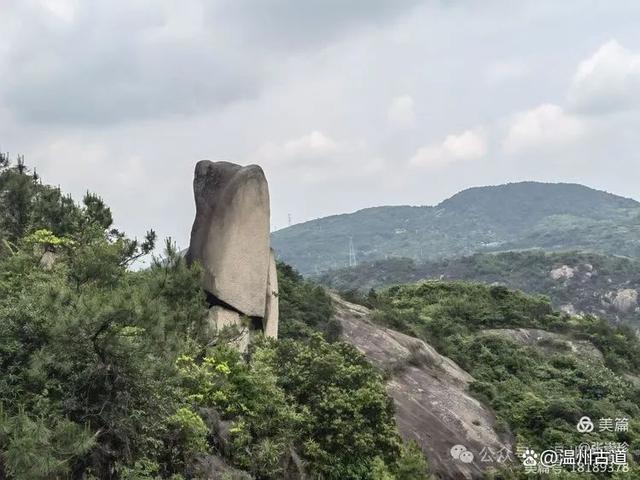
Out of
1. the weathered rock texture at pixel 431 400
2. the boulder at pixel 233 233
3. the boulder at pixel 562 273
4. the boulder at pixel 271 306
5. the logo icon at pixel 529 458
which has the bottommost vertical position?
the logo icon at pixel 529 458

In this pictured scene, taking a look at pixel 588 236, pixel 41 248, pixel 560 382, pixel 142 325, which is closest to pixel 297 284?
pixel 560 382

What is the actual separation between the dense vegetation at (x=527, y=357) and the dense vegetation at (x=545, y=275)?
37.5 m

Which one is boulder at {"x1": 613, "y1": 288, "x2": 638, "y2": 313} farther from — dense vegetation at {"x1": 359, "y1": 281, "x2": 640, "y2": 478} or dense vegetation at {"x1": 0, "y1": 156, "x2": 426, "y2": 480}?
dense vegetation at {"x1": 0, "y1": 156, "x2": 426, "y2": 480}

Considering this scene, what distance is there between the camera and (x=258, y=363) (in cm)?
1178

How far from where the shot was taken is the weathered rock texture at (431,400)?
15.8 meters

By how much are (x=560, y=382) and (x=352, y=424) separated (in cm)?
1368

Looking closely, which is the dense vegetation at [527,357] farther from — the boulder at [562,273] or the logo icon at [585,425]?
the boulder at [562,273]

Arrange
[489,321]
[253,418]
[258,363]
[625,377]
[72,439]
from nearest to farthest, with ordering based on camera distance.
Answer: [72,439] < [253,418] < [258,363] < [625,377] < [489,321]

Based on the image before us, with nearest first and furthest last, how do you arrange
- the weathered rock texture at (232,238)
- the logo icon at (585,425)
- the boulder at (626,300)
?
the weathered rock texture at (232,238) < the logo icon at (585,425) < the boulder at (626,300)

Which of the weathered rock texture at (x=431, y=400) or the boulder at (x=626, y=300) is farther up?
the boulder at (x=626, y=300)

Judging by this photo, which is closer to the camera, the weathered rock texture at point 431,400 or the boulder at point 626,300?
the weathered rock texture at point 431,400

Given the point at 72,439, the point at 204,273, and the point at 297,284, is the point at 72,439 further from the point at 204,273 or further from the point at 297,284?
the point at 297,284

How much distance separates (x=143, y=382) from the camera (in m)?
8.23

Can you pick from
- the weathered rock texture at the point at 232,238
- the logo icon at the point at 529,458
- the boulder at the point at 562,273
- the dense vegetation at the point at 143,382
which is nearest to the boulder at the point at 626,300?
the boulder at the point at 562,273
